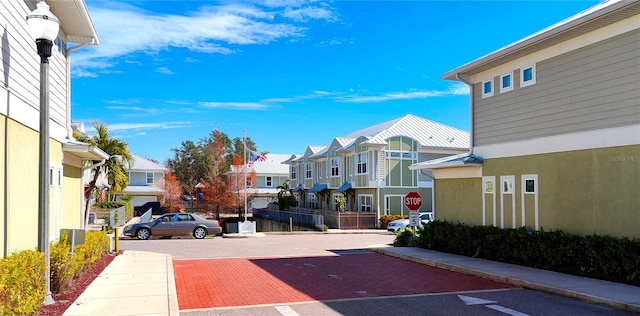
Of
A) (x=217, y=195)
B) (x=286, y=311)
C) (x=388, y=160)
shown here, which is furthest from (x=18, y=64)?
(x=217, y=195)

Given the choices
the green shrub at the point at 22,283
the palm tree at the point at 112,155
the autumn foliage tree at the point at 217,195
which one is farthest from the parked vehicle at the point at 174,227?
the autumn foliage tree at the point at 217,195

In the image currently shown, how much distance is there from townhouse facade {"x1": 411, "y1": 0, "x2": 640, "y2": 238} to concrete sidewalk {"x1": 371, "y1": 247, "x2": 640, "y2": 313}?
5.09 feet

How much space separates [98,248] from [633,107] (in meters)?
13.7

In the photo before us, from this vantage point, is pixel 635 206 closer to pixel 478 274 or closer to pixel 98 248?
pixel 478 274

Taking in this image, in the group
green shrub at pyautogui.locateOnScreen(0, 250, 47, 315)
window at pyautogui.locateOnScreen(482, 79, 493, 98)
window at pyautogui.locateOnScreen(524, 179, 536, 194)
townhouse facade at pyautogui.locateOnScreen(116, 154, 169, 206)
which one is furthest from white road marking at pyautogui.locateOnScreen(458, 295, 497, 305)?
townhouse facade at pyautogui.locateOnScreen(116, 154, 169, 206)

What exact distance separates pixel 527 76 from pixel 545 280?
21.4 ft

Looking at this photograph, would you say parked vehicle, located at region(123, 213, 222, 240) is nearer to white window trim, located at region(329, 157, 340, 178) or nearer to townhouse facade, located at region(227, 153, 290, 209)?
white window trim, located at region(329, 157, 340, 178)

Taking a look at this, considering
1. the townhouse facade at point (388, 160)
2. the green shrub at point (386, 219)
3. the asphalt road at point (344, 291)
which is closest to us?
the asphalt road at point (344, 291)

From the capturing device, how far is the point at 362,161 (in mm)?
40031

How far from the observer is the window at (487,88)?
677 inches

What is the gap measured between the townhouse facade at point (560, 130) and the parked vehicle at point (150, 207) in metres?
47.6

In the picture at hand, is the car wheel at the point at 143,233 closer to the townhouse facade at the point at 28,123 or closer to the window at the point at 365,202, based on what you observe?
the townhouse facade at the point at 28,123

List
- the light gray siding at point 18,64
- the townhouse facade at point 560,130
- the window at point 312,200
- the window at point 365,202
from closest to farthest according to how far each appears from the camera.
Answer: the light gray siding at point 18,64, the townhouse facade at point 560,130, the window at point 365,202, the window at point 312,200

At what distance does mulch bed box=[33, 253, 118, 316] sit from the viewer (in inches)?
337
